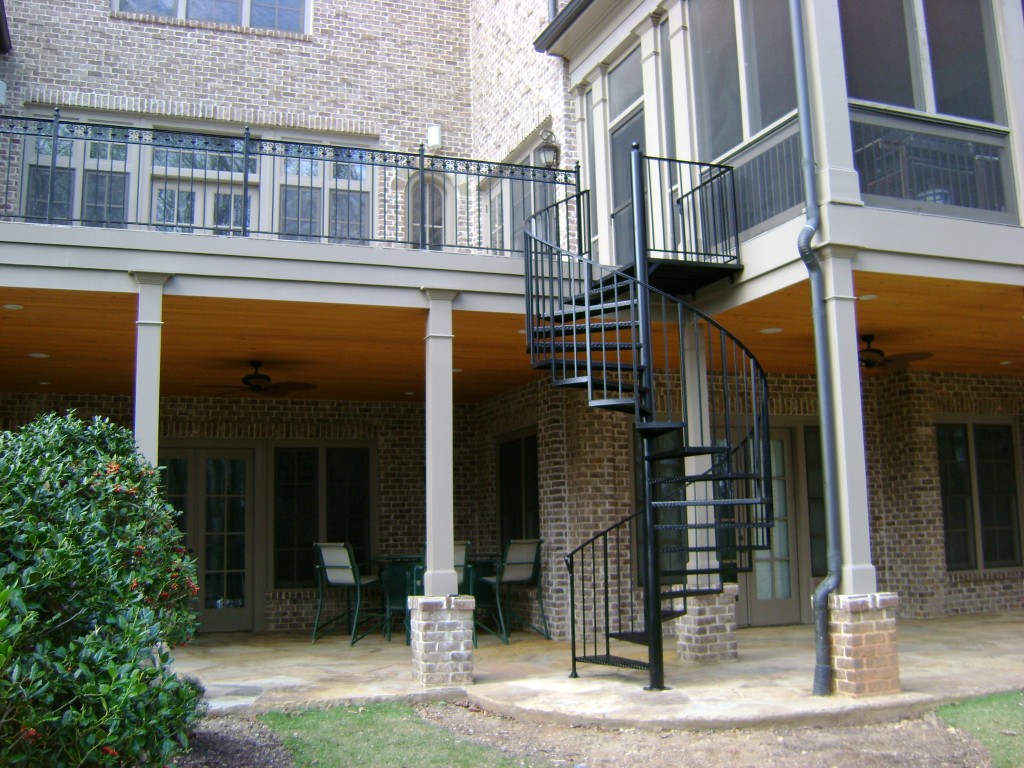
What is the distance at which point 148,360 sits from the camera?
6.63 meters

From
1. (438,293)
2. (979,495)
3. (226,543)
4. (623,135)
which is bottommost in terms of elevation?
(226,543)

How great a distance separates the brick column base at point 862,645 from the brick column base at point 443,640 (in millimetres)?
2382

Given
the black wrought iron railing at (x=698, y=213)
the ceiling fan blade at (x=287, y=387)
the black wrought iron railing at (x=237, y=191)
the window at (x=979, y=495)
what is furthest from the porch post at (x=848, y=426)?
the window at (x=979, y=495)

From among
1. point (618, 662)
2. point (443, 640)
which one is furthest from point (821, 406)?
point (443, 640)

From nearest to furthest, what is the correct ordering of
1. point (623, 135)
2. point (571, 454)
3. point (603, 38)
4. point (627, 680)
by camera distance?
point (627, 680), point (623, 135), point (603, 38), point (571, 454)

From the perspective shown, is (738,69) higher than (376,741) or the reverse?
higher

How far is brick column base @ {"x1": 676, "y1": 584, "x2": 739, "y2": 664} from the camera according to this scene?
762cm

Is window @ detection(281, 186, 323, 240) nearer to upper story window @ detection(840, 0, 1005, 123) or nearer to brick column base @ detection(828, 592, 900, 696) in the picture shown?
upper story window @ detection(840, 0, 1005, 123)

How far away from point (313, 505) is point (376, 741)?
232 inches

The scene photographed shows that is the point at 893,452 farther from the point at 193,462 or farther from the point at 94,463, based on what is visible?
the point at 94,463

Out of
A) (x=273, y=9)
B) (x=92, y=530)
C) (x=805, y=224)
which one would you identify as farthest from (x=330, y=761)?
(x=273, y=9)

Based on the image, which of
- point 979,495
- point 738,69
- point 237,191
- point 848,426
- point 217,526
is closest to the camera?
point 848,426

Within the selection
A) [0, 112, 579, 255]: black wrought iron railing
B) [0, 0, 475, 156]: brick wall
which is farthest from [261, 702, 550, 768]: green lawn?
[0, 0, 475, 156]: brick wall

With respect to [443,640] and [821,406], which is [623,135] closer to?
[821,406]
